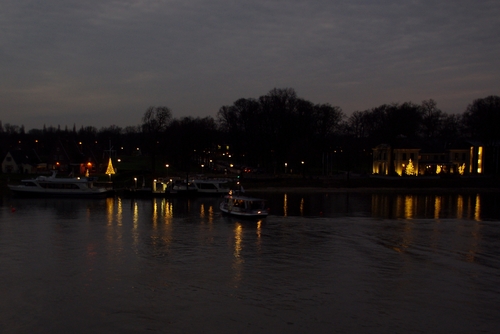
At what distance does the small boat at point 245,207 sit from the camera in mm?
44531

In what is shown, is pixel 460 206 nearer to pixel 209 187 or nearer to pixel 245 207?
pixel 245 207

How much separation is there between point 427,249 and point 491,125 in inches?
2824

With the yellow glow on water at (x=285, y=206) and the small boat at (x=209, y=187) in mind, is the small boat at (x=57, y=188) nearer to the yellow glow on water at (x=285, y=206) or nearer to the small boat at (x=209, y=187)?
the small boat at (x=209, y=187)

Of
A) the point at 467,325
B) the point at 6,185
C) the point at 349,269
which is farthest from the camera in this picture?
the point at 6,185

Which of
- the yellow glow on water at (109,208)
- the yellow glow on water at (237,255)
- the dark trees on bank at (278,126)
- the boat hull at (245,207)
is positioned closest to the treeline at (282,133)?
the dark trees on bank at (278,126)

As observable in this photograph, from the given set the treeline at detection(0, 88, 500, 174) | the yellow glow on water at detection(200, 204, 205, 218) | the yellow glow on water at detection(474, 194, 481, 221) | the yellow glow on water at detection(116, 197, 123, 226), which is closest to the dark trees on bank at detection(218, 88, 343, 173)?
the treeline at detection(0, 88, 500, 174)

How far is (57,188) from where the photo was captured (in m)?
65.4

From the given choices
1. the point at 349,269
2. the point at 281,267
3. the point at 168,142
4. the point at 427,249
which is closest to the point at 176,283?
the point at 281,267

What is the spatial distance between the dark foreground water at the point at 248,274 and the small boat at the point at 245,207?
123cm

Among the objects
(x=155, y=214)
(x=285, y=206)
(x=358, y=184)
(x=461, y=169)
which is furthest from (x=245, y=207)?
(x=461, y=169)

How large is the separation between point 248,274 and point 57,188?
1853 inches

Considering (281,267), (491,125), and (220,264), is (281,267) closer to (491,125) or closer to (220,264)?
(220,264)

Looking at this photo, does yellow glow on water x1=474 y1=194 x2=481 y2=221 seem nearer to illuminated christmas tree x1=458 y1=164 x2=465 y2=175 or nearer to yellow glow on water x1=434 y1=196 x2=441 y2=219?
yellow glow on water x1=434 y1=196 x2=441 y2=219

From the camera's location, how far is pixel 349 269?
1048 inches
